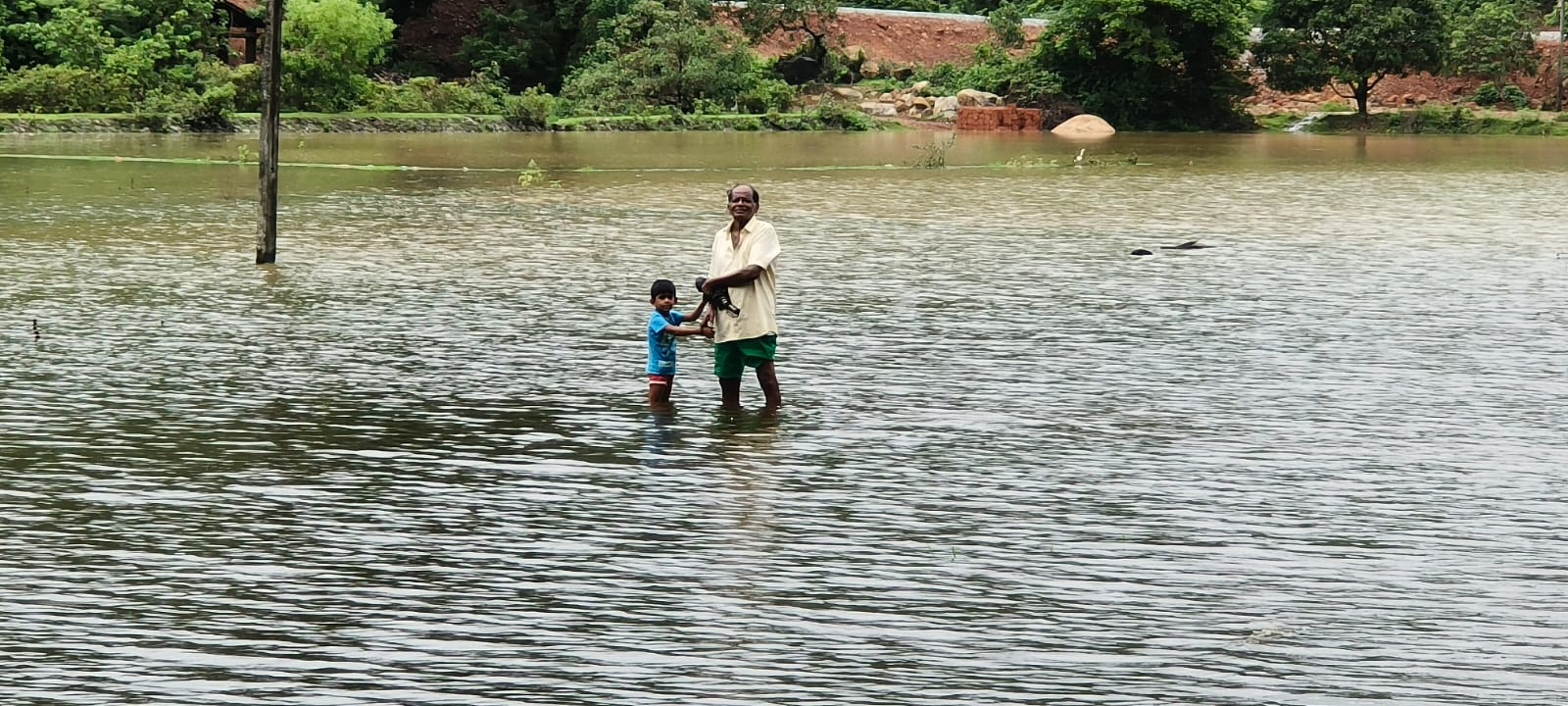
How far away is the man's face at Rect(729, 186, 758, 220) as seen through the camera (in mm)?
10984

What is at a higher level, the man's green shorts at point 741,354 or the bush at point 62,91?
the bush at point 62,91

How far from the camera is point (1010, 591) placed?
7.67 meters

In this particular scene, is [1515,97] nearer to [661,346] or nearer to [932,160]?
[932,160]

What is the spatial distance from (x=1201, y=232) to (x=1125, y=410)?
44.2 feet

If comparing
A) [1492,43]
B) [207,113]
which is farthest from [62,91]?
[1492,43]

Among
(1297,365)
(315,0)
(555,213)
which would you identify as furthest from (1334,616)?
(315,0)

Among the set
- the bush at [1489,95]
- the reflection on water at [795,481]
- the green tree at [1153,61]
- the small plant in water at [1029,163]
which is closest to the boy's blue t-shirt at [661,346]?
the reflection on water at [795,481]

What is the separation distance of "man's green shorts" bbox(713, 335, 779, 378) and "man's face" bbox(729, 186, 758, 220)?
72 centimetres

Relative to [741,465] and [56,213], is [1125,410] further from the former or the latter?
[56,213]

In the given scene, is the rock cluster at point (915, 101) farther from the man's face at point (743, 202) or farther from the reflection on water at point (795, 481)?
the man's face at point (743, 202)

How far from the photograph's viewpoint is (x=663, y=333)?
11.4 meters

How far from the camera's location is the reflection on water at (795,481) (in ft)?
22.1

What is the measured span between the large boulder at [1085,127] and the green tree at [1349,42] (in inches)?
320

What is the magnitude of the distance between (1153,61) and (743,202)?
57764mm
